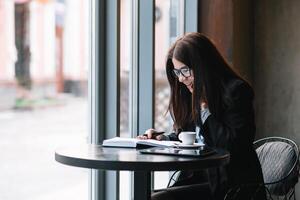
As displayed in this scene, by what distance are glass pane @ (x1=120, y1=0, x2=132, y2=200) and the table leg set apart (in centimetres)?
92

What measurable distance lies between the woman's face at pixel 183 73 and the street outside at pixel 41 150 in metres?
0.58

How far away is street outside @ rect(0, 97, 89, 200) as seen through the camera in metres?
2.19

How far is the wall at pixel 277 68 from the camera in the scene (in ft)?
13.8

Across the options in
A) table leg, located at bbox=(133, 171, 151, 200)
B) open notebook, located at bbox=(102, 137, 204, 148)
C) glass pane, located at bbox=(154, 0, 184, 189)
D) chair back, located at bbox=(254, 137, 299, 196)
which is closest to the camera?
table leg, located at bbox=(133, 171, 151, 200)

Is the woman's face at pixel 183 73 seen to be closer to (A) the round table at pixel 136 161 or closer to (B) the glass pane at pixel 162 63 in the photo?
(A) the round table at pixel 136 161

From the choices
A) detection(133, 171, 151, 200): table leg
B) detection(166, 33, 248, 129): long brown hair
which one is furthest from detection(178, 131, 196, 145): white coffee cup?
detection(133, 171, 151, 200): table leg

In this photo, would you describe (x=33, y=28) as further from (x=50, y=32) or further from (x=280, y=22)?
(x=280, y=22)

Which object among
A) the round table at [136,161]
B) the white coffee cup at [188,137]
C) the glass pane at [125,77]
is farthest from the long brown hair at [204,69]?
the glass pane at [125,77]

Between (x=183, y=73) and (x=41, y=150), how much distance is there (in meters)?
0.76

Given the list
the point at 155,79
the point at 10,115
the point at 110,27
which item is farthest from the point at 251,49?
the point at 10,115

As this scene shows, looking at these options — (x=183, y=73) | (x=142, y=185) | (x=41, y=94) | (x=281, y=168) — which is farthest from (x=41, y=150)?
(x=281, y=168)

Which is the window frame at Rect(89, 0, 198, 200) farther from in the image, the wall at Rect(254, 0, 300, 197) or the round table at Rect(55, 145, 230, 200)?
the wall at Rect(254, 0, 300, 197)

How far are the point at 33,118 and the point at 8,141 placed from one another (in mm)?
185

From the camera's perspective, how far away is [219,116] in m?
2.18
